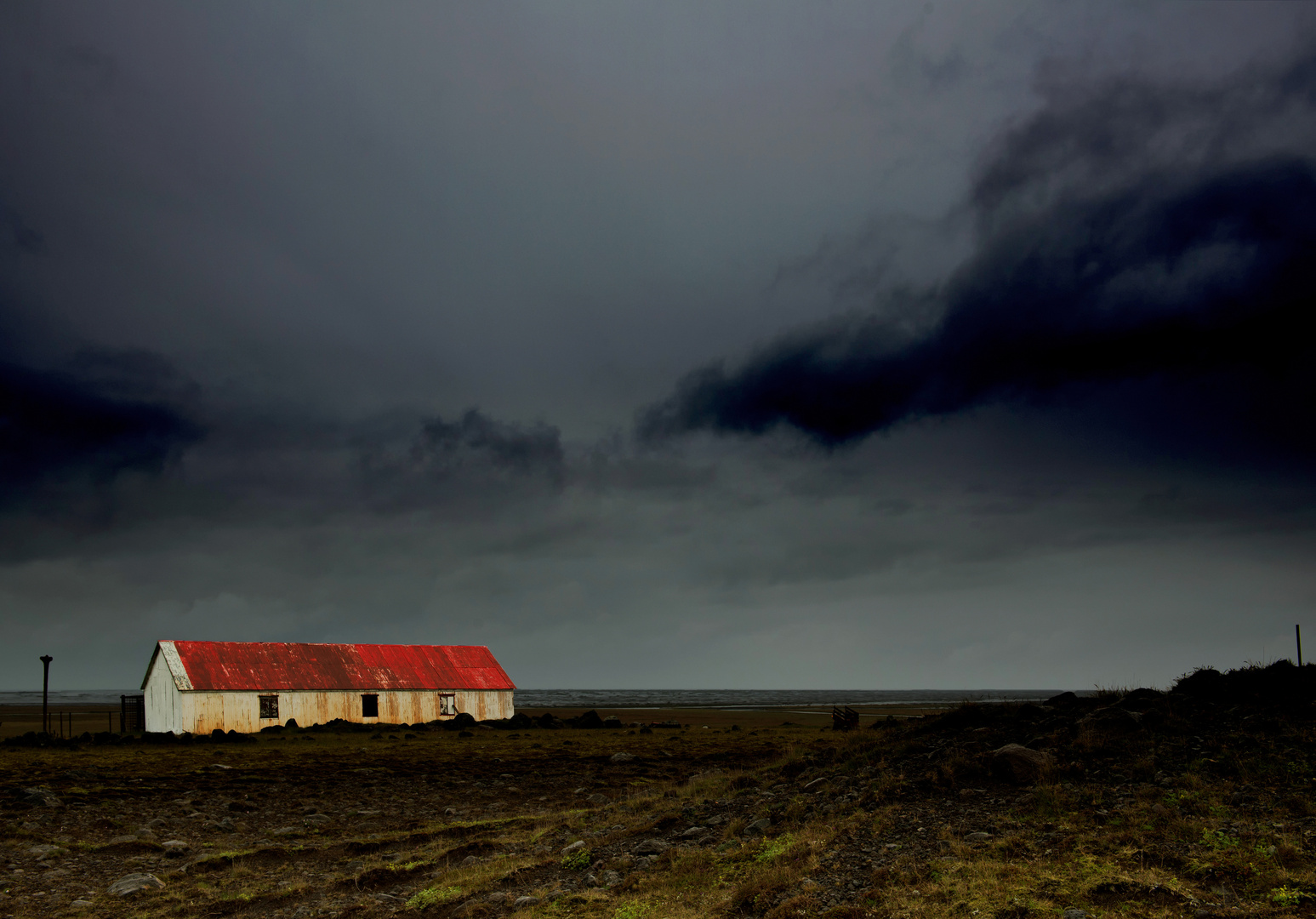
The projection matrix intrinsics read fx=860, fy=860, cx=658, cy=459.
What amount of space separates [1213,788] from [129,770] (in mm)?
35022

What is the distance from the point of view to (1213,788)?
1367 cm

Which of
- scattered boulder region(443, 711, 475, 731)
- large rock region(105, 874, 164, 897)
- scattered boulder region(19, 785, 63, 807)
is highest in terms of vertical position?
large rock region(105, 874, 164, 897)

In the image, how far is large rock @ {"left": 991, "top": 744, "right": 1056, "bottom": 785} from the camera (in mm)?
15508

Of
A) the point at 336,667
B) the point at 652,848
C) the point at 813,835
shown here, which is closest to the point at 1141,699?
the point at 813,835

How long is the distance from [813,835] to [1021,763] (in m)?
4.21

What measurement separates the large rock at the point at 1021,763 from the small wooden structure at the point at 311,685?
159 ft

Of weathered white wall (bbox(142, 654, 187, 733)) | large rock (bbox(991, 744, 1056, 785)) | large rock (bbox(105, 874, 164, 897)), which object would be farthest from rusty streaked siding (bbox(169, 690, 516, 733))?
large rock (bbox(991, 744, 1056, 785))

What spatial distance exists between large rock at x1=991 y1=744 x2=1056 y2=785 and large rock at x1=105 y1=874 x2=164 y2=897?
15587 millimetres

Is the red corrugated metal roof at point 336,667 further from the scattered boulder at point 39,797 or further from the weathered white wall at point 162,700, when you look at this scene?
the scattered boulder at point 39,797

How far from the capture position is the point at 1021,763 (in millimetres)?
15742

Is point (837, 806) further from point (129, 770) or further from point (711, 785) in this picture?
point (129, 770)

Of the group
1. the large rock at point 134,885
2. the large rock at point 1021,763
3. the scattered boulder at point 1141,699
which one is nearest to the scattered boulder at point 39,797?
the large rock at point 134,885

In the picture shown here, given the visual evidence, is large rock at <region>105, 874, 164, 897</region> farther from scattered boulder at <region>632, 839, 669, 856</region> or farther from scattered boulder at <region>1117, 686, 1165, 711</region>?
scattered boulder at <region>1117, 686, 1165, 711</region>

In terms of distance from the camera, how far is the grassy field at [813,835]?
36.6 ft
